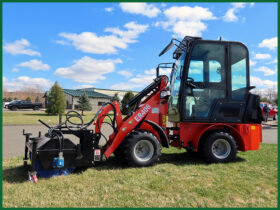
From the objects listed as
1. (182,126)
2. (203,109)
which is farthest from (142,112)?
(203,109)

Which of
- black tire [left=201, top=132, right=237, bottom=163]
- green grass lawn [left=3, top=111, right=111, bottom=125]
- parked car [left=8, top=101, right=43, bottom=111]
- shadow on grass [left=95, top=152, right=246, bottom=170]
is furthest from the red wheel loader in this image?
parked car [left=8, top=101, right=43, bottom=111]

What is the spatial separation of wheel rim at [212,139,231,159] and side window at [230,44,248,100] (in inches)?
46.4

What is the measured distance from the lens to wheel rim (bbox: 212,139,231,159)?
5.72 meters

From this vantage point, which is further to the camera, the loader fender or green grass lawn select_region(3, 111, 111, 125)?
green grass lawn select_region(3, 111, 111, 125)

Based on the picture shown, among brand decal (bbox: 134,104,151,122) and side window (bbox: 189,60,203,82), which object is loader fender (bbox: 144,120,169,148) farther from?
side window (bbox: 189,60,203,82)

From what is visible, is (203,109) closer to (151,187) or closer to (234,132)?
(234,132)

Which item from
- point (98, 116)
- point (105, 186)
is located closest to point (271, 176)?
point (105, 186)

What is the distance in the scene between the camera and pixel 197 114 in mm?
5754

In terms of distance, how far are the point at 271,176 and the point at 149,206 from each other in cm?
293

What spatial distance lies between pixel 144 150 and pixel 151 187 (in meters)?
1.38

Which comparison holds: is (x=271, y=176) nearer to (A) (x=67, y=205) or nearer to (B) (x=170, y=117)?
(B) (x=170, y=117)

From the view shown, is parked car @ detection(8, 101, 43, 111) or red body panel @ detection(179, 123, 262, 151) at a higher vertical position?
parked car @ detection(8, 101, 43, 111)

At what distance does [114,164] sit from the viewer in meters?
5.46

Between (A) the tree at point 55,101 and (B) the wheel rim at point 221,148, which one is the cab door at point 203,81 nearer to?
(B) the wheel rim at point 221,148
